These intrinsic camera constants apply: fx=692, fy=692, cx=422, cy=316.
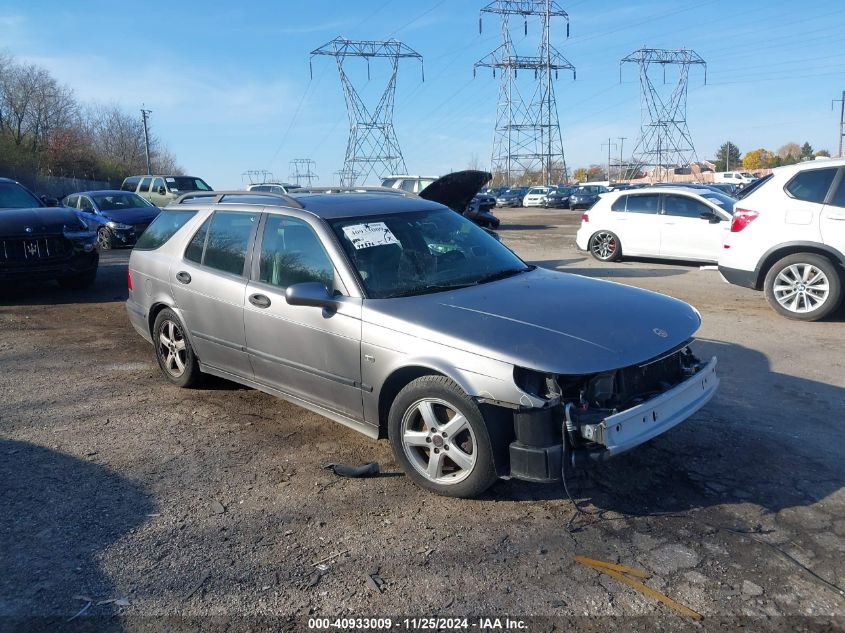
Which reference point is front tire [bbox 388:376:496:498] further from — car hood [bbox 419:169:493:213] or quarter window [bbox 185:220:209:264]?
car hood [bbox 419:169:493:213]

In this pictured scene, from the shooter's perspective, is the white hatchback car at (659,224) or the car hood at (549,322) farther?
the white hatchback car at (659,224)

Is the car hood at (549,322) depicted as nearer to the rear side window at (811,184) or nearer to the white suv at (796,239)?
the white suv at (796,239)

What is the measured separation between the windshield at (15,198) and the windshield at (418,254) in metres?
7.90

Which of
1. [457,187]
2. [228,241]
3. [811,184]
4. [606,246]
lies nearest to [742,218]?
[811,184]

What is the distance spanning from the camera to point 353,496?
392cm

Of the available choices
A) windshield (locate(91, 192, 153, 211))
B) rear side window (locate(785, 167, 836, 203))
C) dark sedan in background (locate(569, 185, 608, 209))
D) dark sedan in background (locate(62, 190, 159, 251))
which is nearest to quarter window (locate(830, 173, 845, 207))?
rear side window (locate(785, 167, 836, 203))

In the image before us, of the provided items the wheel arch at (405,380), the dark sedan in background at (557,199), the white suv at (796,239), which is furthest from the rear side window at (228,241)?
the dark sedan in background at (557,199)

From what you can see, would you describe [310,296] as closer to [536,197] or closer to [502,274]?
[502,274]

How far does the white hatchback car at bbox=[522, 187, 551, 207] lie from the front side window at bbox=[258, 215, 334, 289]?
44337 mm

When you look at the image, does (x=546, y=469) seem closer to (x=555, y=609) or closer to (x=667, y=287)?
(x=555, y=609)

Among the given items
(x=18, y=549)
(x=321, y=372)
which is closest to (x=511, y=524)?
(x=321, y=372)

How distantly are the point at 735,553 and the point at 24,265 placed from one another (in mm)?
9445

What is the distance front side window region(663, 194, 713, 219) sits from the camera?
12636 mm

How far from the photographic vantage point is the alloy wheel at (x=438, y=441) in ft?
12.1
